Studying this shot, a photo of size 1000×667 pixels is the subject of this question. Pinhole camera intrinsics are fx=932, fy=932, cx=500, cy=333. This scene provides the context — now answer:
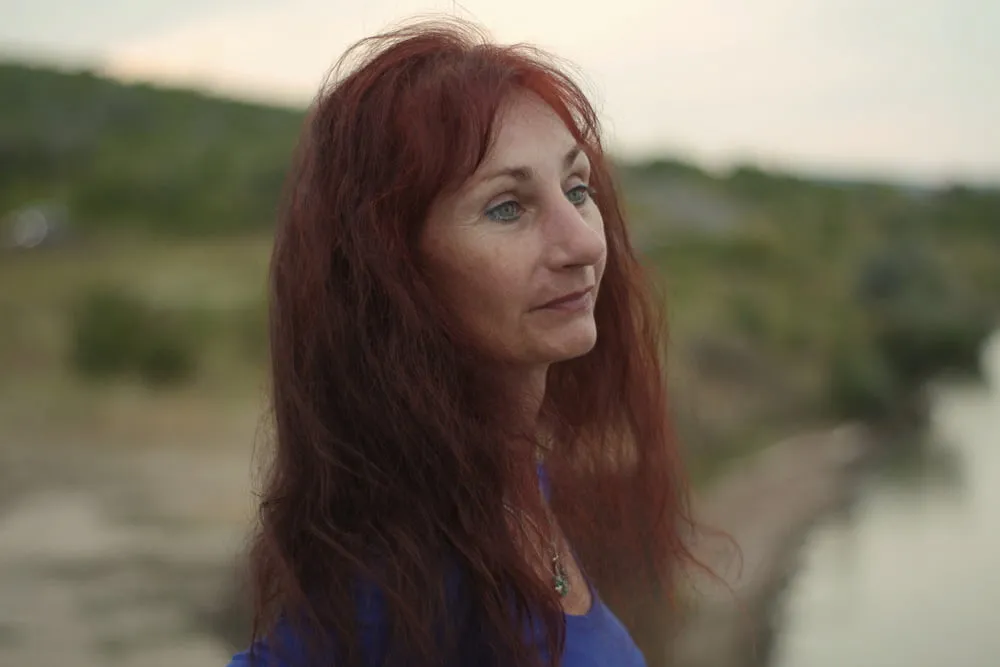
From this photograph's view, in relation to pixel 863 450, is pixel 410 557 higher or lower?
lower

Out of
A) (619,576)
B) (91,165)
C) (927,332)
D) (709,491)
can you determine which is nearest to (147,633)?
(619,576)

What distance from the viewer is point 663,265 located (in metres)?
6.57

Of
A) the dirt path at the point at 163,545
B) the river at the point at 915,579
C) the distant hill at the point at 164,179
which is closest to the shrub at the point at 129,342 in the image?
the dirt path at the point at 163,545

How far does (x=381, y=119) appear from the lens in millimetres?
792

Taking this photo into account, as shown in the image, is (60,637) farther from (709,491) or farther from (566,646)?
(709,491)

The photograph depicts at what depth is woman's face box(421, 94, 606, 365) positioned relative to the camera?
801 mm

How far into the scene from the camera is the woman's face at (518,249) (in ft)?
2.63

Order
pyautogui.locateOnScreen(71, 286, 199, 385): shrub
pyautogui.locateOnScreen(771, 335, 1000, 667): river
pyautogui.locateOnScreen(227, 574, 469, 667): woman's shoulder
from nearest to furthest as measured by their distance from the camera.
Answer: pyautogui.locateOnScreen(227, 574, 469, 667): woman's shoulder < pyautogui.locateOnScreen(771, 335, 1000, 667): river < pyautogui.locateOnScreen(71, 286, 199, 385): shrub

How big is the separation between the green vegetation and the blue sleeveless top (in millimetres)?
2275

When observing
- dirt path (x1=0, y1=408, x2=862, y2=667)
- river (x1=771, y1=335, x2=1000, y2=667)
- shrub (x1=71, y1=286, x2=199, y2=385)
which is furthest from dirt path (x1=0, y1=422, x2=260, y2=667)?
river (x1=771, y1=335, x2=1000, y2=667)

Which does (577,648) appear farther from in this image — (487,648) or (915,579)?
(915,579)

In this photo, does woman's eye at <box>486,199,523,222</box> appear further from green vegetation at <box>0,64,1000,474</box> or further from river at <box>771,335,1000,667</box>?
green vegetation at <box>0,64,1000,474</box>

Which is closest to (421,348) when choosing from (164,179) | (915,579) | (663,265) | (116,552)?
(915,579)

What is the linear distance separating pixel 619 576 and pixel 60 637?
185 centimetres
